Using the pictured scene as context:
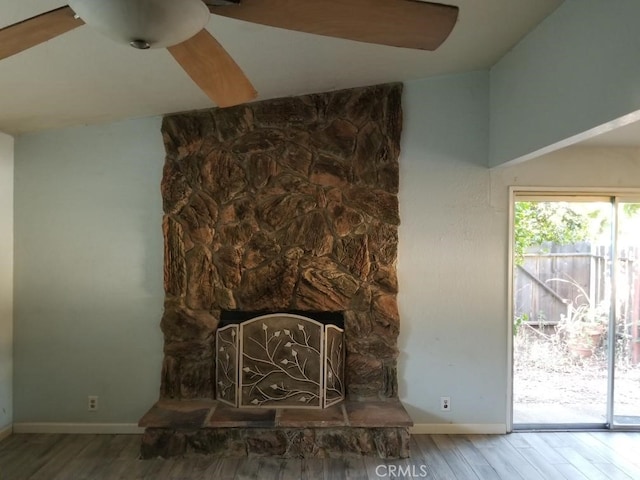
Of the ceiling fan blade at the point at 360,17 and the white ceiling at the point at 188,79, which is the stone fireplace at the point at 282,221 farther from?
the ceiling fan blade at the point at 360,17

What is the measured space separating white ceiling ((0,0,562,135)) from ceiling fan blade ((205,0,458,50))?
0.83 m

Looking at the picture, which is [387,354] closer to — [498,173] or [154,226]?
[498,173]

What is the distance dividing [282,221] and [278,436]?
5.06ft

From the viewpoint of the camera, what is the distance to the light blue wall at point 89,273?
3225 mm

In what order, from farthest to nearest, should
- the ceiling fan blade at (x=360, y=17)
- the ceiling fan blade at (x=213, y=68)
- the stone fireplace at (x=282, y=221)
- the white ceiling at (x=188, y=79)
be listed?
the stone fireplace at (x=282, y=221) < the white ceiling at (x=188, y=79) < the ceiling fan blade at (x=213, y=68) < the ceiling fan blade at (x=360, y=17)

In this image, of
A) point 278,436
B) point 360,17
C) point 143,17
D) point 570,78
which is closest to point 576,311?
point 570,78

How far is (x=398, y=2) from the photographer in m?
1.10

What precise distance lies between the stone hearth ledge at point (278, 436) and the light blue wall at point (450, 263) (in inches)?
19.5

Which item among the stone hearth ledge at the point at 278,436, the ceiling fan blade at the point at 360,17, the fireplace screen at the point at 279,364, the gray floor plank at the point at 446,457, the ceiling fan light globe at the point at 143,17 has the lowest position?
the gray floor plank at the point at 446,457

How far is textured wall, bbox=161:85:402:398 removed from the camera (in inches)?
126

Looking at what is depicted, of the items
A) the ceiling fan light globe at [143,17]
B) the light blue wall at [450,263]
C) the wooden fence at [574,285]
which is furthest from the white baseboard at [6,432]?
the wooden fence at [574,285]

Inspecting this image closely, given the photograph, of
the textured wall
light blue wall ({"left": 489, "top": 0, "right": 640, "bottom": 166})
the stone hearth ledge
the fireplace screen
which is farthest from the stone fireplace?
light blue wall ({"left": 489, "top": 0, "right": 640, "bottom": 166})

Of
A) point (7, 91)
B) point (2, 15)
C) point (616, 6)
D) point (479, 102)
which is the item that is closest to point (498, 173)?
point (479, 102)

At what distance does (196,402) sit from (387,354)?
1.50 metres
